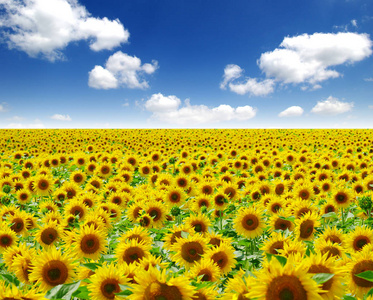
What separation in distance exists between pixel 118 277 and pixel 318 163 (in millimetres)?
10907

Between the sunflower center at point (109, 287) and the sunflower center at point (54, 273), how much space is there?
2.72 feet

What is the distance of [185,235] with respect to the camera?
12.0ft

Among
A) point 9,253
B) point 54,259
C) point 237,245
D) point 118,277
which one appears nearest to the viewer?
point 118,277

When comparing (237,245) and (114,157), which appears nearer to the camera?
(237,245)

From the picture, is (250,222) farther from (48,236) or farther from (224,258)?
(48,236)

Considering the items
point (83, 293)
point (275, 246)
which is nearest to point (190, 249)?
point (275, 246)

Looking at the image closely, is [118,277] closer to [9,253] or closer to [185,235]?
[185,235]

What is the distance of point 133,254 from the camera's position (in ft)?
10.8

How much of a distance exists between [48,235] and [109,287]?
8.26 ft

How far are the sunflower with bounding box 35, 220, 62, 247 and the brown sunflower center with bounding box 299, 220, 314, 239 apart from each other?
392cm

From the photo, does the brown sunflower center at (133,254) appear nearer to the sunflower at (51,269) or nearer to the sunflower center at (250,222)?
the sunflower at (51,269)

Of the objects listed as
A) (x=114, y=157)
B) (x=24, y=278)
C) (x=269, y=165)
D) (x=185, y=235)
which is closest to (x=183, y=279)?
(x=185, y=235)

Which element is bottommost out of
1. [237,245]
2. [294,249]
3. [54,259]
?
[237,245]

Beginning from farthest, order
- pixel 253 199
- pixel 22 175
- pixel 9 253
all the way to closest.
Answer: pixel 22 175 → pixel 253 199 → pixel 9 253
